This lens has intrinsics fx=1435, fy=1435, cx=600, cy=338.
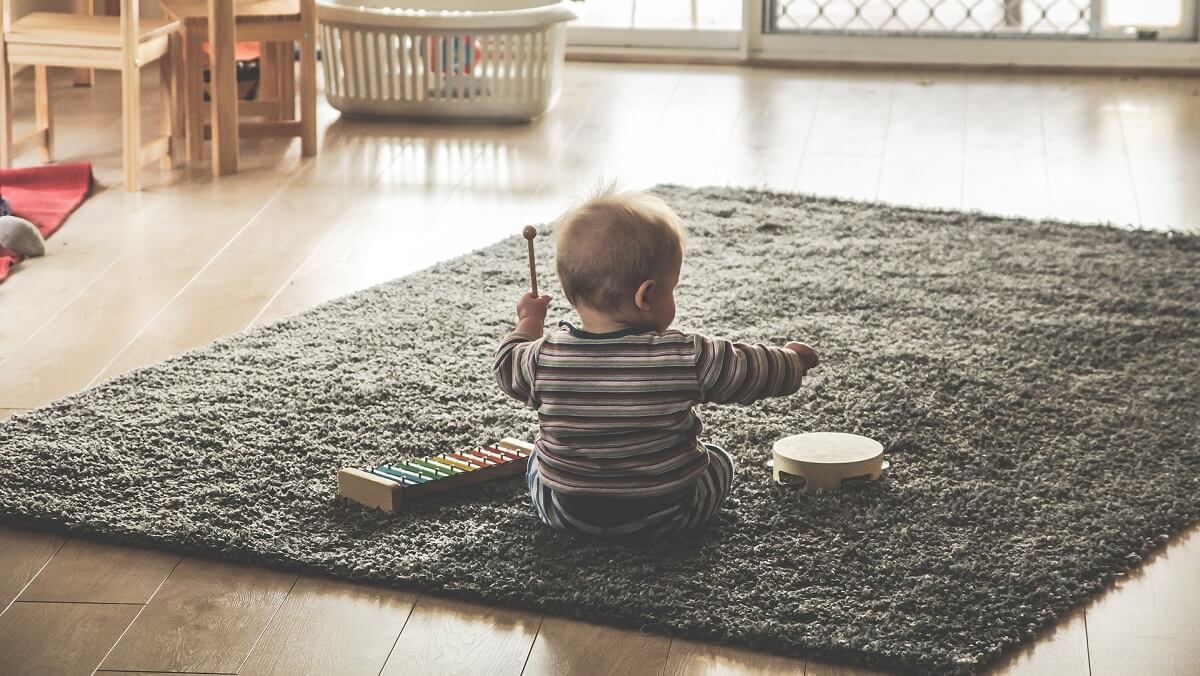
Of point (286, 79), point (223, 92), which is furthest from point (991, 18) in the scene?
point (223, 92)

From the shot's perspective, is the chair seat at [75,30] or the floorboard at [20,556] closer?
the floorboard at [20,556]

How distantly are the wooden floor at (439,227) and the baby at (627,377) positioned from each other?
188 mm

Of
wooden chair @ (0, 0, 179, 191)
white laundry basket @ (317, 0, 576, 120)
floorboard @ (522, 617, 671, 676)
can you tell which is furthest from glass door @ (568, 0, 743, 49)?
floorboard @ (522, 617, 671, 676)

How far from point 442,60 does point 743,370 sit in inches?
98.5

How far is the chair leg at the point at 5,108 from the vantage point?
338 cm

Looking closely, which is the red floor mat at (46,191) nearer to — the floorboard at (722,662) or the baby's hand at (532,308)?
the baby's hand at (532,308)

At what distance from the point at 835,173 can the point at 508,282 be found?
3.70 feet

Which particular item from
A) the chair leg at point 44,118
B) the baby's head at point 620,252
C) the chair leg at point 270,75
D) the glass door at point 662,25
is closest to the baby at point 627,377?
the baby's head at point 620,252

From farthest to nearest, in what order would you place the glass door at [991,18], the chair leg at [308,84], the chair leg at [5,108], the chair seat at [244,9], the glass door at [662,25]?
the glass door at [662,25], the glass door at [991,18], the chair leg at [308,84], the chair seat at [244,9], the chair leg at [5,108]

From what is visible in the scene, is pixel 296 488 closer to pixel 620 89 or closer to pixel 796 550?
pixel 796 550

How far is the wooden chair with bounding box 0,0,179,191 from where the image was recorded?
129 inches

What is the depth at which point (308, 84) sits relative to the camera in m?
Answer: 3.65

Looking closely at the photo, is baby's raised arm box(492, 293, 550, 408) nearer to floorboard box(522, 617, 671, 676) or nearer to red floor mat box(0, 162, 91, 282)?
floorboard box(522, 617, 671, 676)

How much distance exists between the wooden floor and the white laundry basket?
77mm
